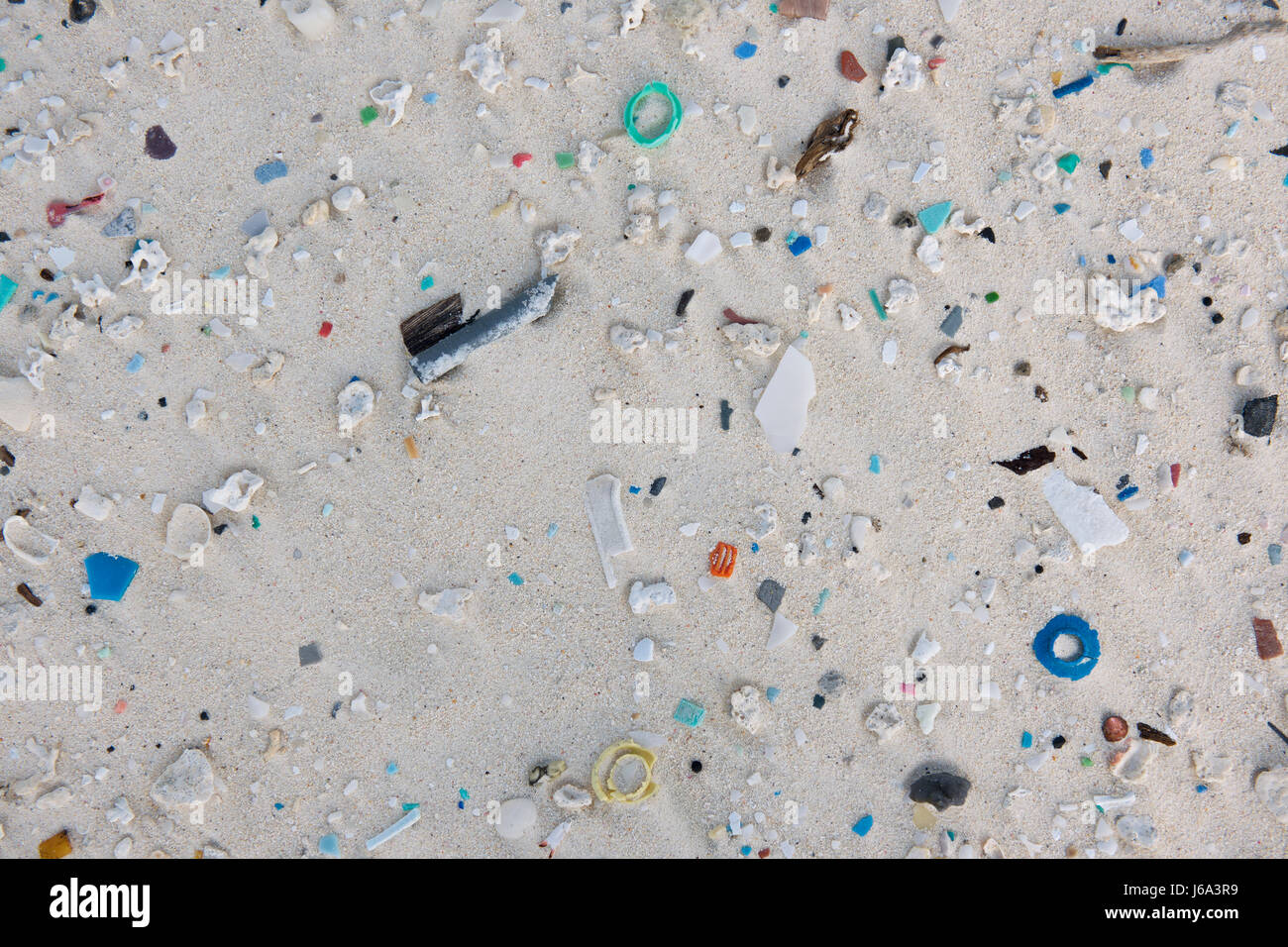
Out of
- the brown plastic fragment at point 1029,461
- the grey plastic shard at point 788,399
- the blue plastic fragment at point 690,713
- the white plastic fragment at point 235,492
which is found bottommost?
the blue plastic fragment at point 690,713

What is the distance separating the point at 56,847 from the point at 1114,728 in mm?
3194

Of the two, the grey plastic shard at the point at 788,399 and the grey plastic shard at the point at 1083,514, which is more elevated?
the grey plastic shard at the point at 788,399

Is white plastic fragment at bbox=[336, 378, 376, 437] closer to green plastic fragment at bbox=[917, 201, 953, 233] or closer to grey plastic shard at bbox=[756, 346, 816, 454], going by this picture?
grey plastic shard at bbox=[756, 346, 816, 454]

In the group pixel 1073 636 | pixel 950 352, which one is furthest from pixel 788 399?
pixel 1073 636

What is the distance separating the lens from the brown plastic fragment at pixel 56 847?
2154mm

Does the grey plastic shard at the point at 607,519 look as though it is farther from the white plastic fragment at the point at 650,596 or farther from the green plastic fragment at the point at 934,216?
the green plastic fragment at the point at 934,216

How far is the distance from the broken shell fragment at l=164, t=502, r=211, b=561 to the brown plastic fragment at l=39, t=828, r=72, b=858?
3.09ft

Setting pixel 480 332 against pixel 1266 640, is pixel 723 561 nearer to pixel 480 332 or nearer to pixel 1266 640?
pixel 480 332

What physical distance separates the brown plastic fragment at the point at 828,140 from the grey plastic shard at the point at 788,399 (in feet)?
1.79

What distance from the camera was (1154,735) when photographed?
2.18m

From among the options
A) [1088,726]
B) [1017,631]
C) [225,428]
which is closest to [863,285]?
[1017,631]

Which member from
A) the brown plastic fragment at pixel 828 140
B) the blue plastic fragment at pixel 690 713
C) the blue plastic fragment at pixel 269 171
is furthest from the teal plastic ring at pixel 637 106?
the blue plastic fragment at pixel 690 713

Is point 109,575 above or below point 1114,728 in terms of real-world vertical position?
above

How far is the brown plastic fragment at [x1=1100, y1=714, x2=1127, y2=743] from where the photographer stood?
7.13 ft
